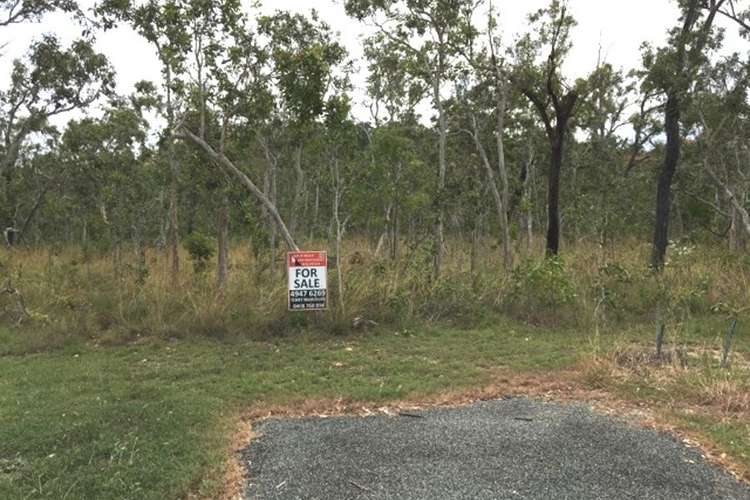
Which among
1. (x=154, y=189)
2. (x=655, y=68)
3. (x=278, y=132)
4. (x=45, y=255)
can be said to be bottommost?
(x=45, y=255)

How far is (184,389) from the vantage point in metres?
5.16

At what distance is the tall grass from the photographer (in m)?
7.51

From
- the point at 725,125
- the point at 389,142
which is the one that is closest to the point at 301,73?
the point at 389,142

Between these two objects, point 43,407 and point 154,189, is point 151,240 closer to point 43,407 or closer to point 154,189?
point 154,189

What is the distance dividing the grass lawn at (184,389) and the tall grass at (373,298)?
0.42 m

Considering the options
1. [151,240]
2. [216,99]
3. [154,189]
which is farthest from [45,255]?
[216,99]

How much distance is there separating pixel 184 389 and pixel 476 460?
9.27 ft

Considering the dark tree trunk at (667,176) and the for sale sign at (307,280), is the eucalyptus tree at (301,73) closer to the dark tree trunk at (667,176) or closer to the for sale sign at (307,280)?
the for sale sign at (307,280)

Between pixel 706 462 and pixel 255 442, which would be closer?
pixel 706 462

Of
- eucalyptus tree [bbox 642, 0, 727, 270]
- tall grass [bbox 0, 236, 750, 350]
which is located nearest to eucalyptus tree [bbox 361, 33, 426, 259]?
tall grass [bbox 0, 236, 750, 350]

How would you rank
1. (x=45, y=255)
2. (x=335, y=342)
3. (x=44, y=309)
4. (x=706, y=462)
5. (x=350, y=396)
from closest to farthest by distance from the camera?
(x=706, y=462) → (x=350, y=396) → (x=335, y=342) → (x=44, y=309) → (x=45, y=255)

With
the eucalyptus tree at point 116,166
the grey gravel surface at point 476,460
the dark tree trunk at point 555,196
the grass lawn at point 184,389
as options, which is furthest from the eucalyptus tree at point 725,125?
the eucalyptus tree at point 116,166

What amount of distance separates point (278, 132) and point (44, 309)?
5.26 metres

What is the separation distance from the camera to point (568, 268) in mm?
10820
